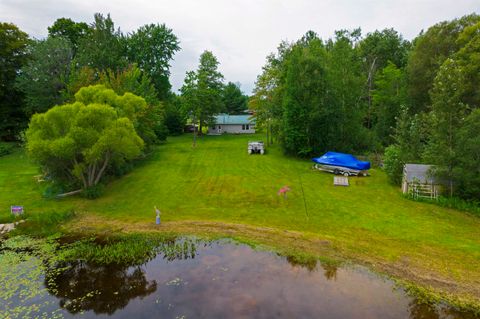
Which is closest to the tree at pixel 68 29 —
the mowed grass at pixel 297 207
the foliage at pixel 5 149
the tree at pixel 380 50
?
the foliage at pixel 5 149

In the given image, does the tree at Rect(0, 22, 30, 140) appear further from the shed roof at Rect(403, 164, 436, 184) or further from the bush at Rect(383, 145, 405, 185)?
the shed roof at Rect(403, 164, 436, 184)

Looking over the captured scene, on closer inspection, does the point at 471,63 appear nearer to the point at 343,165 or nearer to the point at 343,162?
the point at 343,162

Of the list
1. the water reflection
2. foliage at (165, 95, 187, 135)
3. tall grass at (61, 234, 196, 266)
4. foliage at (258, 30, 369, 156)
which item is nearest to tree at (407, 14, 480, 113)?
foliage at (258, 30, 369, 156)

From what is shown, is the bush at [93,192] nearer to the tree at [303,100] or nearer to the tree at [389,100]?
the tree at [303,100]

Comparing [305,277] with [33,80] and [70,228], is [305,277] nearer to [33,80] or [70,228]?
[70,228]

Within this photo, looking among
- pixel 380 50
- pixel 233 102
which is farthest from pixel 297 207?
pixel 233 102
